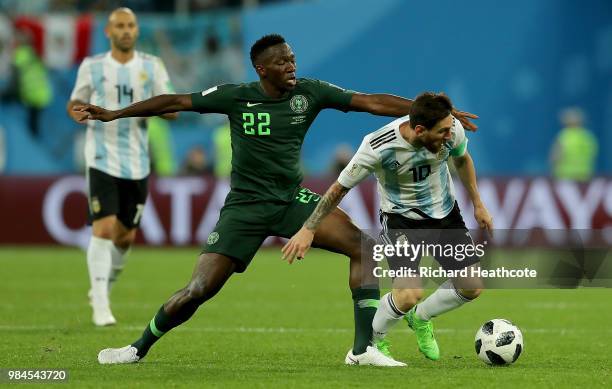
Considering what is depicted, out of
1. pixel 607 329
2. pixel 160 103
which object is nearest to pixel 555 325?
pixel 607 329

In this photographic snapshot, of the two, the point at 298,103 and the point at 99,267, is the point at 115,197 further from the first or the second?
the point at 298,103

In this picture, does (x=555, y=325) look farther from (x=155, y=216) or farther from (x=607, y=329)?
(x=155, y=216)

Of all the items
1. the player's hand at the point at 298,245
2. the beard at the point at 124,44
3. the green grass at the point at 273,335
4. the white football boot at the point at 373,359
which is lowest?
the green grass at the point at 273,335

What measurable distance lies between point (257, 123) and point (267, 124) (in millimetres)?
63

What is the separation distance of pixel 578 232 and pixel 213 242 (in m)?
10.8

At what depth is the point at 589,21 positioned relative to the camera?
24.4m

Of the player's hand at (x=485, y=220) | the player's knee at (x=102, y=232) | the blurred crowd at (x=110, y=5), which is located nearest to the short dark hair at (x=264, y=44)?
the player's hand at (x=485, y=220)

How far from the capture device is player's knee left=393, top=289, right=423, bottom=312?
25.9 ft

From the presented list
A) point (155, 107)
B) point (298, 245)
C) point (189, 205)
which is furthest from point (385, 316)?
point (189, 205)

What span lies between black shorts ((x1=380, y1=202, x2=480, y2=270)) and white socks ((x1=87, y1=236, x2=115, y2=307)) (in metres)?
2.88

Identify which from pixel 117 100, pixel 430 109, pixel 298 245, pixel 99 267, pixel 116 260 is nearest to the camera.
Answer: pixel 298 245

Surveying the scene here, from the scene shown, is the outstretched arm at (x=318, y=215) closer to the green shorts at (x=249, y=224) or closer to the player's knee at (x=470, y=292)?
the green shorts at (x=249, y=224)

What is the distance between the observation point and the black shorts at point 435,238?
26.7ft

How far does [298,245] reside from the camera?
7.33m
